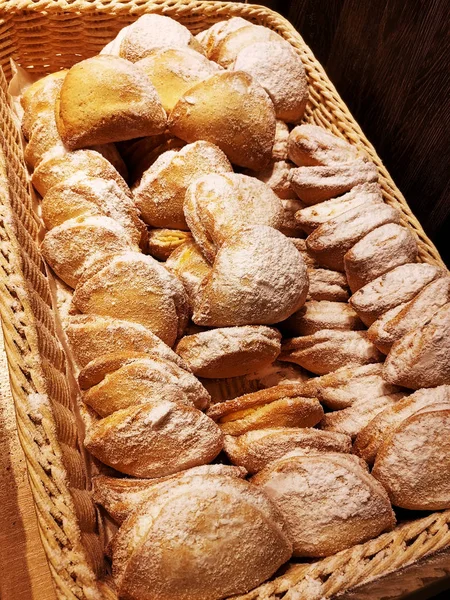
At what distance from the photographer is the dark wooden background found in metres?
2.01

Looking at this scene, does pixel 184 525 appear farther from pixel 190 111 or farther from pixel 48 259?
pixel 190 111

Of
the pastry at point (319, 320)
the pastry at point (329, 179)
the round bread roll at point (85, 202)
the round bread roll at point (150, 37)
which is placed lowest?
the pastry at point (319, 320)

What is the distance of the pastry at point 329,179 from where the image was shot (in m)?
1.65

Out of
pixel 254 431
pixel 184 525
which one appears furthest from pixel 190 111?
pixel 184 525

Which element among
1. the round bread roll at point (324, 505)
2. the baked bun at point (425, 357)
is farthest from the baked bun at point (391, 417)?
the round bread roll at point (324, 505)

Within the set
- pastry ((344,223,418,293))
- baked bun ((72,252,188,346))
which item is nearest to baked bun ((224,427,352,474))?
baked bun ((72,252,188,346))

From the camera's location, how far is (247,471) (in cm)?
123

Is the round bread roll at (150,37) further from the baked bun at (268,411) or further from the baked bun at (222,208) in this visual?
the baked bun at (268,411)

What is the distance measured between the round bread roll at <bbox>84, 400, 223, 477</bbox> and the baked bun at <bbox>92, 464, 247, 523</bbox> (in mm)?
27

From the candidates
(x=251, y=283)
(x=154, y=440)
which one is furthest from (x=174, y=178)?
(x=154, y=440)

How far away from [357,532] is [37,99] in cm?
149

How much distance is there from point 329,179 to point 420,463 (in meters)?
0.83

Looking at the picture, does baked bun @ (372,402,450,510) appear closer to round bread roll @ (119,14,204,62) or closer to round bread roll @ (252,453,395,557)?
round bread roll @ (252,453,395,557)

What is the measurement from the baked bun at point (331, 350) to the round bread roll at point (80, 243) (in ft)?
1.69
